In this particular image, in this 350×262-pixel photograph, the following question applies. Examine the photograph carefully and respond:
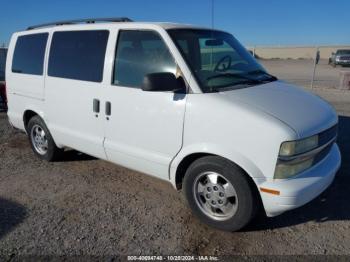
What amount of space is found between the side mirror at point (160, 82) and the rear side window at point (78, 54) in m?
1.03

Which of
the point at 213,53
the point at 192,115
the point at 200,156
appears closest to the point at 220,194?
the point at 200,156

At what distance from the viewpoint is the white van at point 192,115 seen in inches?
125

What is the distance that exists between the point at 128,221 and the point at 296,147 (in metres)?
1.90

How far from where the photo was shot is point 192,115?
3.48 metres

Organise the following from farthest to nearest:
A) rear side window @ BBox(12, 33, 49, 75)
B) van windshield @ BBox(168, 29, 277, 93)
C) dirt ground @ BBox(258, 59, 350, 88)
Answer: dirt ground @ BBox(258, 59, 350, 88) → rear side window @ BBox(12, 33, 49, 75) → van windshield @ BBox(168, 29, 277, 93)

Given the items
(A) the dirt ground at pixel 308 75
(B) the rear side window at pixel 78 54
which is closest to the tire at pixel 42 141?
(B) the rear side window at pixel 78 54

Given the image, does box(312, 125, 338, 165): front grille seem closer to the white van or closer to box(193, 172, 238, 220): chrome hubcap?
the white van

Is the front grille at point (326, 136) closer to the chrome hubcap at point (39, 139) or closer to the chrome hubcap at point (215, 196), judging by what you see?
the chrome hubcap at point (215, 196)

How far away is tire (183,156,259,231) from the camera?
3299mm

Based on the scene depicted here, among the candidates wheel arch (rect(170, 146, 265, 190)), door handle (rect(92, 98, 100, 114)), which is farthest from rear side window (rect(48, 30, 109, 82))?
wheel arch (rect(170, 146, 265, 190))

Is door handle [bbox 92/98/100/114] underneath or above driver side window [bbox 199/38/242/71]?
underneath

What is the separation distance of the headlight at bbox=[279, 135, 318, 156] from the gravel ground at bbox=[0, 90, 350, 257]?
92 cm

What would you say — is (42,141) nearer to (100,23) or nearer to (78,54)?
(78,54)

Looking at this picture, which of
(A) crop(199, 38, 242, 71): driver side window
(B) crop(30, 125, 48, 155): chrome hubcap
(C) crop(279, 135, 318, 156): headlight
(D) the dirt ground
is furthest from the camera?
(D) the dirt ground
